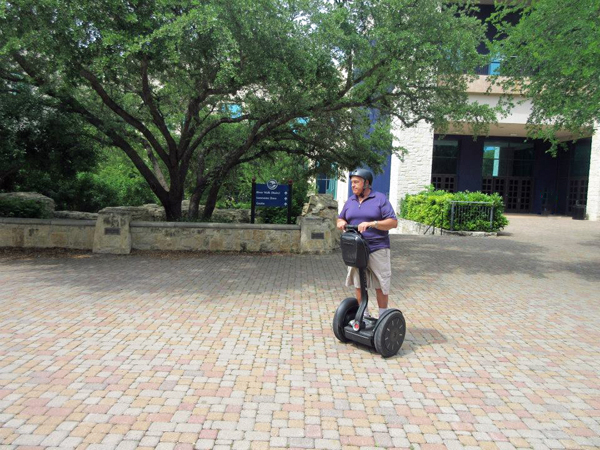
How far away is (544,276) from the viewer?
29.1ft

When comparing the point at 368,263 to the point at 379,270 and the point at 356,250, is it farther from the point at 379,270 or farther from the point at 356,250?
the point at 356,250

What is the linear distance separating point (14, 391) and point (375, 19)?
8.50 m

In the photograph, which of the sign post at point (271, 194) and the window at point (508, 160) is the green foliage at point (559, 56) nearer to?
the sign post at point (271, 194)

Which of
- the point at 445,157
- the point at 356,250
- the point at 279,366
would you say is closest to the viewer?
the point at 279,366

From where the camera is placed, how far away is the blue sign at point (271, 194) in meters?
11.8

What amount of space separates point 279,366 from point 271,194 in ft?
26.0

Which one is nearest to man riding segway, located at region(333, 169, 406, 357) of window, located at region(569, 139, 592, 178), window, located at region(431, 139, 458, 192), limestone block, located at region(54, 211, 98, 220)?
limestone block, located at region(54, 211, 98, 220)

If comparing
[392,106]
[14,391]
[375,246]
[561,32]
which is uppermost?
[561,32]

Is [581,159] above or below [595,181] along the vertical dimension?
above

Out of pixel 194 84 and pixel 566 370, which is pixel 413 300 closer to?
pixel 566 370

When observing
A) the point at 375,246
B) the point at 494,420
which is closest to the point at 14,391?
the point at 375,246

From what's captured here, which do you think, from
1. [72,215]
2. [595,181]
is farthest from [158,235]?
[595,181]

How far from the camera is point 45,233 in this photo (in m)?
10.3

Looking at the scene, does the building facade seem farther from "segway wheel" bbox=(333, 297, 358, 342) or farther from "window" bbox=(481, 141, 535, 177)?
"segway wheel" bbox=(333, 297, 358, 342)
